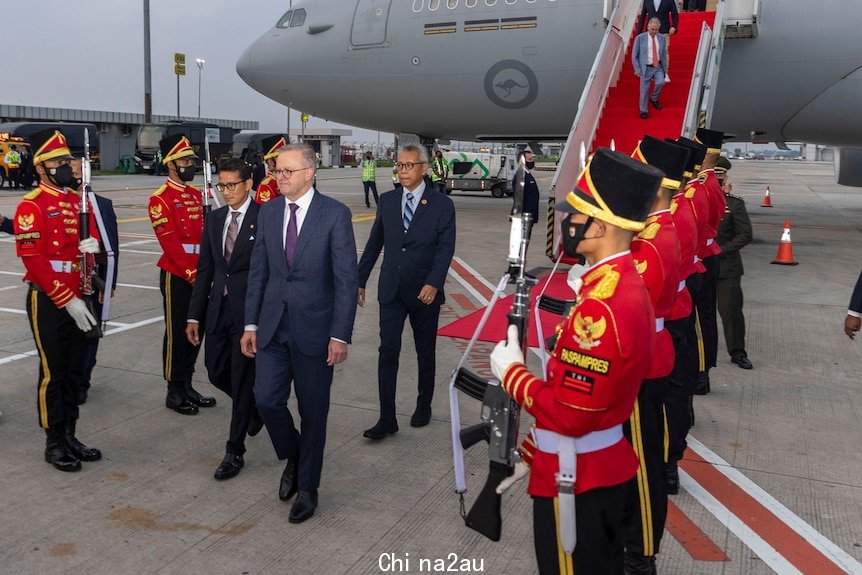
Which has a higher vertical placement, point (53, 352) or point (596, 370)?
point (596, 370)

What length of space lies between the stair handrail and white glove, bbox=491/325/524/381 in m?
8.01

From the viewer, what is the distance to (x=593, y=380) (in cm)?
233

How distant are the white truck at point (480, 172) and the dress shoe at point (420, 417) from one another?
22263mm

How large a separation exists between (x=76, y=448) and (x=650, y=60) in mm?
9481

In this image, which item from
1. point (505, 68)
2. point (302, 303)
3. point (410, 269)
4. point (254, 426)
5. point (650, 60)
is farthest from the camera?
point (505, 68)

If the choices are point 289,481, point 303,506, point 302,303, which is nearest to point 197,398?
point 289,481

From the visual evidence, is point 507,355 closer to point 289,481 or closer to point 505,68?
point 289,481

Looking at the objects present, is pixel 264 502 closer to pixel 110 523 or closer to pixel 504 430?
pixel 110 523

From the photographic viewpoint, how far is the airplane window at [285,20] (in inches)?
720

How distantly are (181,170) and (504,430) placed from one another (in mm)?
4000

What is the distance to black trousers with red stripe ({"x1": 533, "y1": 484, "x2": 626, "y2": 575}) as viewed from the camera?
2.54 m

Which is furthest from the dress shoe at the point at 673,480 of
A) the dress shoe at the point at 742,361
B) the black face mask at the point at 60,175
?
the black face mask at the point at 60,175

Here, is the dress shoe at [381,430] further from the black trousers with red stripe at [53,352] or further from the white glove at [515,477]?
the white glove at [515,477]

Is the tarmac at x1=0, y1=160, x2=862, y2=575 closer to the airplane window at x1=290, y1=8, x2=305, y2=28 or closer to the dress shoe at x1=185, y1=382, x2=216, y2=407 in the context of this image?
the dress shoe at x1=185, y1=382, x2=216, y2=407
